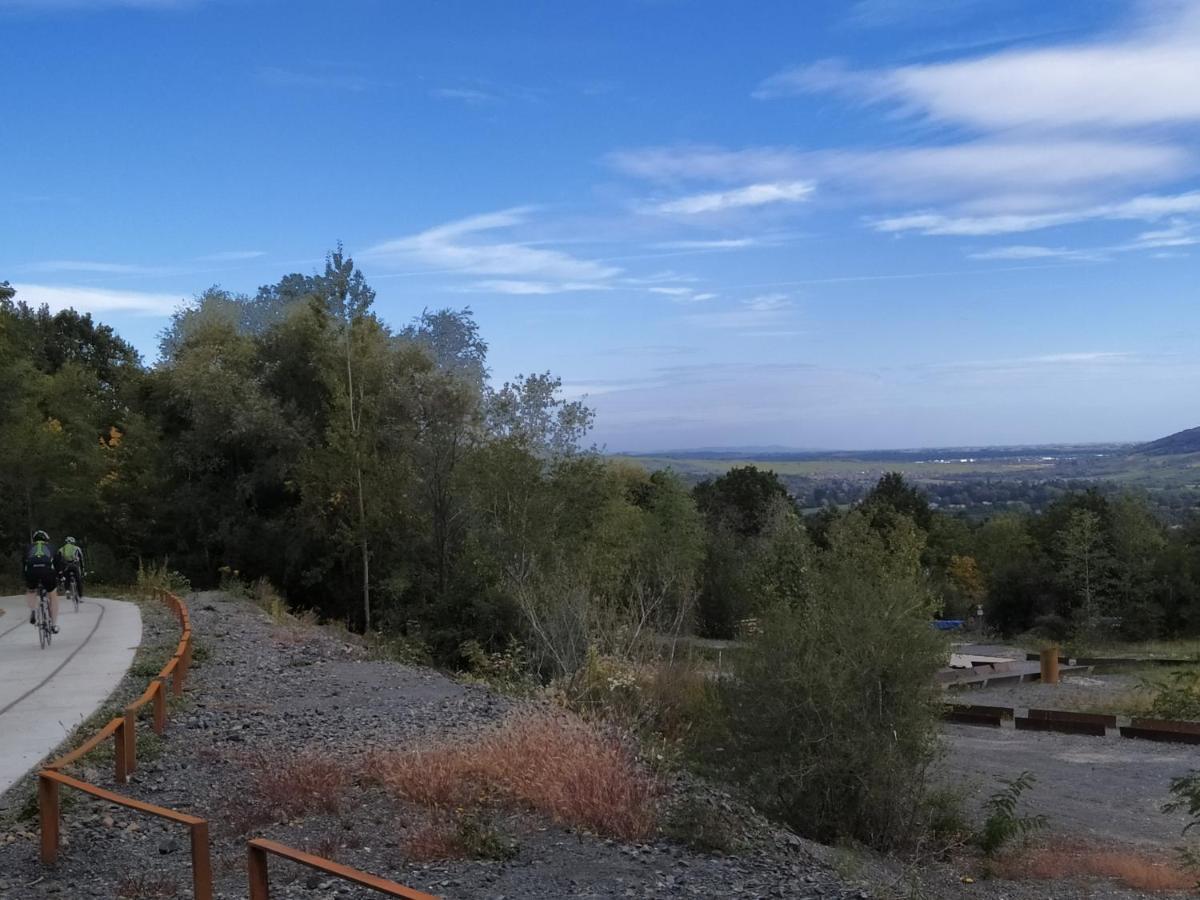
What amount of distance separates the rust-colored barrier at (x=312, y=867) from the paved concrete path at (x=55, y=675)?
5031mm

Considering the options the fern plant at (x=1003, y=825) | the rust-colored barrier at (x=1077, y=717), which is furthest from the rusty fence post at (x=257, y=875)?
the rust-colored barrier at (x=1077, y=717)

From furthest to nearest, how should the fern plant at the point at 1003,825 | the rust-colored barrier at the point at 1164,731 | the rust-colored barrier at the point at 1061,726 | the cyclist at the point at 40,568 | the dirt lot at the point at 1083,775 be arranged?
the rust-colored barrier at the point at 1061,726 → the rust-colored barrier at the point at 1164,731 → the cyclist at the point at 40,568 → the dirt lot at the point at 1083,775 → the fern plant at the point at 1003,825

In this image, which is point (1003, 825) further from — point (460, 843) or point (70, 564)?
point (70, 564)

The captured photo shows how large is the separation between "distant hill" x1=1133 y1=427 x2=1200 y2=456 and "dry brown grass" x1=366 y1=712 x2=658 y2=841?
6034 inches

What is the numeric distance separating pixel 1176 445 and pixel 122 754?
162396mm

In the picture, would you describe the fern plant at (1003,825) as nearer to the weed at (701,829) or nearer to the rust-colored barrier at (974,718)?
the weed at (701,829)

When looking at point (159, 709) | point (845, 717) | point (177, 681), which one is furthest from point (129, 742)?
point (845, 717)

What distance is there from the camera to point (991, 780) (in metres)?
17.2

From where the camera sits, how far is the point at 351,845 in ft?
23.9

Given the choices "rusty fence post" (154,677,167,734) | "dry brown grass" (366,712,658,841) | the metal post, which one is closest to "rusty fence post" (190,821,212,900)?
"dry brown grass" (366,712,658,841)

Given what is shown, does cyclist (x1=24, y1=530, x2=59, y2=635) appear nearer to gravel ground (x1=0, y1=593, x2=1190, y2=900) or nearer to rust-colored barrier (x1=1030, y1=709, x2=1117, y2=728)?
gravel ground (x1=0, y1=593, x2=1190, y2=900)

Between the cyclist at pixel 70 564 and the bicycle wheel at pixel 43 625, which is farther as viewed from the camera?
the cyclist at pixel 70 564

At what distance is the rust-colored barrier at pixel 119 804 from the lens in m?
5.21

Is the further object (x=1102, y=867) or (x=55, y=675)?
(x=55, y=675)
